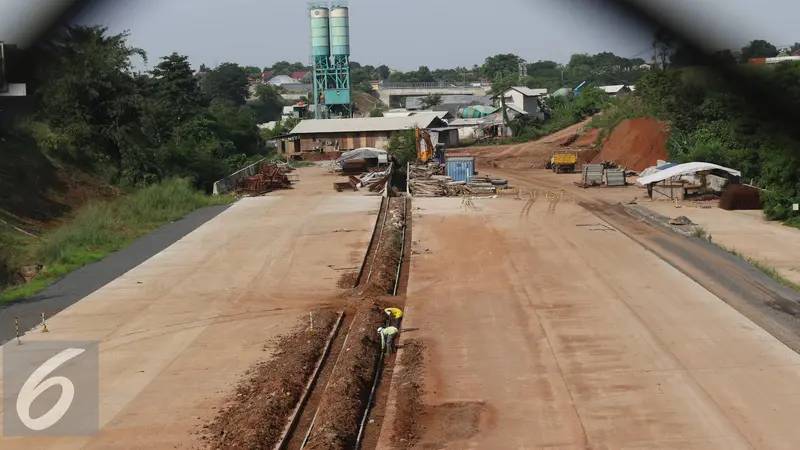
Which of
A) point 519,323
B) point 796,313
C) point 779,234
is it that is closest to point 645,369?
point 519,323

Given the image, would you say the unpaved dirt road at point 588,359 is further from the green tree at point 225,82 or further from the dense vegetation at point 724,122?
the green tree at point 225,82

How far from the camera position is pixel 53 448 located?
10977mm

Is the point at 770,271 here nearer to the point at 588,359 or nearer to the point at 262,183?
the point at 588,359

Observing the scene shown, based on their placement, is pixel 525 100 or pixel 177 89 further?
pixel 525 100

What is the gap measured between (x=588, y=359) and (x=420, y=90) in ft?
444

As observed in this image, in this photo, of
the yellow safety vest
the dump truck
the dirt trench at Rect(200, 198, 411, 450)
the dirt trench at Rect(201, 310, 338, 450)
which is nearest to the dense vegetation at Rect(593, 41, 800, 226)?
the dump truck

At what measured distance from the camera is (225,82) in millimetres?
117375

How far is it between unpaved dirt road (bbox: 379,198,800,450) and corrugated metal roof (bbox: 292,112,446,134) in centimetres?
4304

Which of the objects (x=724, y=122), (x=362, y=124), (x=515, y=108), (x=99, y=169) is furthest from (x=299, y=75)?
(x=724, y=122)

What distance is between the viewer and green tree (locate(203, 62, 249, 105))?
117125 millimetres

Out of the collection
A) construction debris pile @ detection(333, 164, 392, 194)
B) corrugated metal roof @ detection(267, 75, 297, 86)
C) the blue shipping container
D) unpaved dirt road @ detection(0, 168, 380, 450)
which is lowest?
unpaved dirt road @ detection(0, 168, 380, 450)

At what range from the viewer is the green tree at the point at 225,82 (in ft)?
384

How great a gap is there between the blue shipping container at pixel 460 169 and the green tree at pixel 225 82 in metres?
78.2

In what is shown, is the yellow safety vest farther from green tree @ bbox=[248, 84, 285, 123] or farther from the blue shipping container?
green tree @ bbox=[248, 84, 285, 123]
